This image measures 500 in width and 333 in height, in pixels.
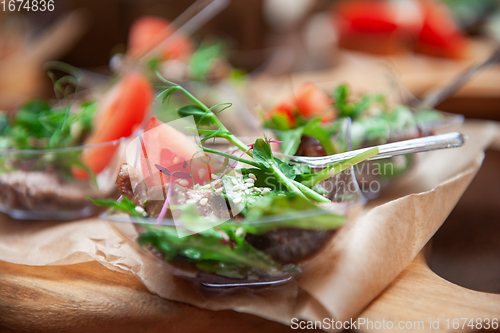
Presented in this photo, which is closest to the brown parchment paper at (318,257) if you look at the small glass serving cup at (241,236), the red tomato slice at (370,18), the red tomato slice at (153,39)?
the small glass serving cup at (241,236)

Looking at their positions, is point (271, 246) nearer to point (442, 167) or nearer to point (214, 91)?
point (442, 167)

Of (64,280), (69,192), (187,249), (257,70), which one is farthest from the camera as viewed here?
(257,70)

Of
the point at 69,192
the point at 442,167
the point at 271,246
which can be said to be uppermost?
the point at 69,192

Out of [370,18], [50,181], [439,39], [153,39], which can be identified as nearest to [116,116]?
[50,181]

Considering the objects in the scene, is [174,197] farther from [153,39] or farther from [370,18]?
[370,18]

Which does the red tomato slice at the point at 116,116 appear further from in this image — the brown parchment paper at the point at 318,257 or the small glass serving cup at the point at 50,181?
the brown parchment paper at the point at 318,257

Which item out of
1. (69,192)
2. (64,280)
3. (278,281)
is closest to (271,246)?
(278,281)

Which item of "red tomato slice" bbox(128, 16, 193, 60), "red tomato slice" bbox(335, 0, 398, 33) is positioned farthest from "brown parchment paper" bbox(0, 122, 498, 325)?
"red tomato slice" bbox(335, 0, 398, 33)
